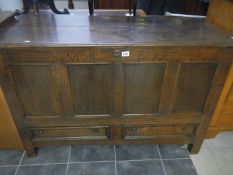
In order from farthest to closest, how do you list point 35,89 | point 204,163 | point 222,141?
point 222,141
point 204,163
point 35,89

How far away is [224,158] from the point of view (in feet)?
4.61

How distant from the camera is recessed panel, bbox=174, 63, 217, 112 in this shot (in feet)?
3.40

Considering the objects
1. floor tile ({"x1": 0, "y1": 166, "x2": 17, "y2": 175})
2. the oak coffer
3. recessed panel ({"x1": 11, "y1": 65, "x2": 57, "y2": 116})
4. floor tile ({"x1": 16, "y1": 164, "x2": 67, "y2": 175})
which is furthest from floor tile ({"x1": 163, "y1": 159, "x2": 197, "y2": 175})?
floor tile ({"x1": 0, "y1": 166, "x2": 17, "y2": 175})

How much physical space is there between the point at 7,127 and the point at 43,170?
37cm

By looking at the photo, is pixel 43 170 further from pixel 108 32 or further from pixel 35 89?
pixel 108 32

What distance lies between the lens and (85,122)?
121 cm

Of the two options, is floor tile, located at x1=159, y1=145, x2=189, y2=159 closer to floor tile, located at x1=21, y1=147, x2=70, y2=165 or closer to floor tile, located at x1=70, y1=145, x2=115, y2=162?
floor tile, located at x1=70, y1=145, x2=115, y2=162

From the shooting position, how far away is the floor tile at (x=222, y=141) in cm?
151

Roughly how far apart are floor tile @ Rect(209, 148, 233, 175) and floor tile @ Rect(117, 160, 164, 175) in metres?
0.42

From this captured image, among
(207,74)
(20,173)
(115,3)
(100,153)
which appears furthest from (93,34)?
(115,3)

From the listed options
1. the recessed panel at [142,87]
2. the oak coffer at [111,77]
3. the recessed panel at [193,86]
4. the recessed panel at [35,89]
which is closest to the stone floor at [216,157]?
the oak coffer at [111,77]

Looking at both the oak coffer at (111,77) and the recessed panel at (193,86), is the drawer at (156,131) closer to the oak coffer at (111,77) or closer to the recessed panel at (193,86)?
the oak coffer at (111,77)

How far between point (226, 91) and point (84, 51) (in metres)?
0.96

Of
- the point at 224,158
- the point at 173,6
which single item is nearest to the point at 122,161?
the point at 224,158
